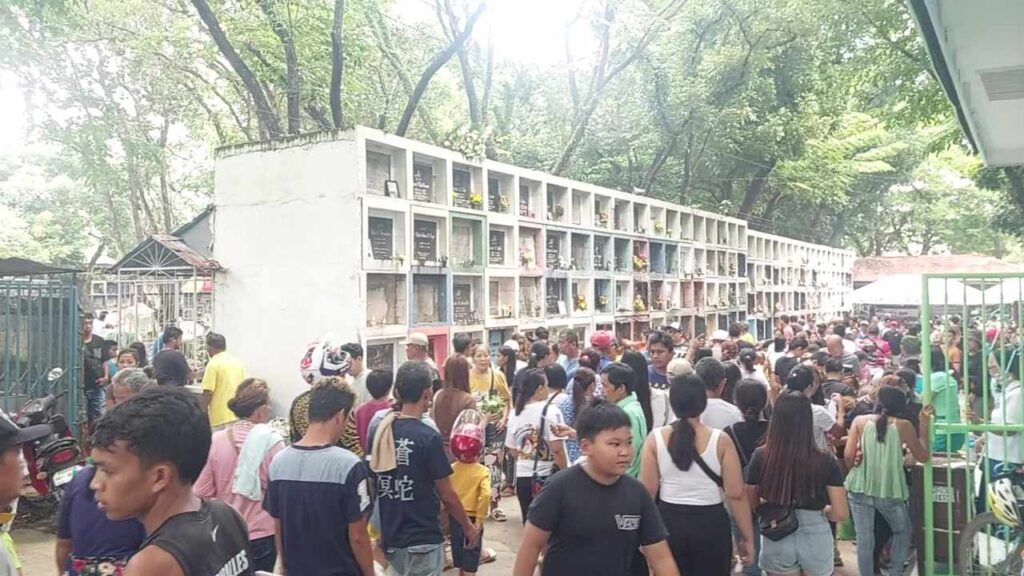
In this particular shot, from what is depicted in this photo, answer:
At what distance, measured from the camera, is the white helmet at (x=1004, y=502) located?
4038 mm

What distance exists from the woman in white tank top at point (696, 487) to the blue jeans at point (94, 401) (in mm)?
6151

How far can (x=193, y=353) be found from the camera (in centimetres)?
962

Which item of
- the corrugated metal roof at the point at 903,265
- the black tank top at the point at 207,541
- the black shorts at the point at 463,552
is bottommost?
the black shorts at the point at 463,552

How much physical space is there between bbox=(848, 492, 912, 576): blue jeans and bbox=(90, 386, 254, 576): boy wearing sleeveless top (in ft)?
12.6

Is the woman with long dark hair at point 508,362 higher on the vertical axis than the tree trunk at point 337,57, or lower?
lower

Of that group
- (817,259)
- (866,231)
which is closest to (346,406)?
(817,259)

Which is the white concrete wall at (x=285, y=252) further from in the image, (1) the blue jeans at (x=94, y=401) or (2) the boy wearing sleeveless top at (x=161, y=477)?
(2) the boy wearing sleeveless top at (x=161, y=477)

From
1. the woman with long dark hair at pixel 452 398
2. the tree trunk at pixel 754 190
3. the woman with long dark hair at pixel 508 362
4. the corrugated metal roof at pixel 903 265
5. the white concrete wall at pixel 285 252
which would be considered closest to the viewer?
the woman with long dark hair at pixel 452 398

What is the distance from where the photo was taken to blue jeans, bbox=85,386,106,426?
293 inches

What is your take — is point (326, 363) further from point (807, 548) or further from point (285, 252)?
point (807, 548)

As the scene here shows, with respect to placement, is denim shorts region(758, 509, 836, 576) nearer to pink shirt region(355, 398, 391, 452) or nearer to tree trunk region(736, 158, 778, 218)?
pink shirt region(355, 398, 391, 452)

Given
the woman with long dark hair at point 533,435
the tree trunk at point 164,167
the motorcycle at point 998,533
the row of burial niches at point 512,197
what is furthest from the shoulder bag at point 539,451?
the tree trunk at point 164,167

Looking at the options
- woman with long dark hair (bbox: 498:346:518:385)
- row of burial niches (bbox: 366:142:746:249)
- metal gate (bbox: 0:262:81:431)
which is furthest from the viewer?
row of burial niches (bbox: 366:142:746:249)

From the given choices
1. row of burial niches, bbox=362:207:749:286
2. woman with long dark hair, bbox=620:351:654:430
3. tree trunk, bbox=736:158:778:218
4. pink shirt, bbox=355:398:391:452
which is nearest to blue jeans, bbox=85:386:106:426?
row of burial niches, bbox=362:207:749:286
